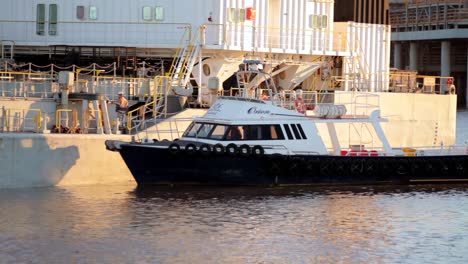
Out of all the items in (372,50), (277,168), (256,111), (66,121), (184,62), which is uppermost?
(372,50)

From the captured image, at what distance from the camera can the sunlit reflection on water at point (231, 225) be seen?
2912 centimetres

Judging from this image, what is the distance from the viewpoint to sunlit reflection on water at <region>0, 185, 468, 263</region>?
2912 cm

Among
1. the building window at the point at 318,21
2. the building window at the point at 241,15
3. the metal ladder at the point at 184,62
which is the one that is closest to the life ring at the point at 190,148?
the metal ladder at the point at 184,62

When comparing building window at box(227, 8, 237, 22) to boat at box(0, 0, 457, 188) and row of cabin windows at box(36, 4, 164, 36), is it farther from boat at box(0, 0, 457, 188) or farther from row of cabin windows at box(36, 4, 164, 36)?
row of cabin windows at box(36, 4, 164, 36)

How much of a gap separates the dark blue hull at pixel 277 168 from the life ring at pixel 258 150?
0.11 m

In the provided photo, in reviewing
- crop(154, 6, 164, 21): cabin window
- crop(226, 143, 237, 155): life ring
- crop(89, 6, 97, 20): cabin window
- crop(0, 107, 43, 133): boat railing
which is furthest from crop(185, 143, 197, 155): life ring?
crop(89, 6, 97, 20): cabin window

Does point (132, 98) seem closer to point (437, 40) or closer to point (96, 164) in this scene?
point (96, 164)

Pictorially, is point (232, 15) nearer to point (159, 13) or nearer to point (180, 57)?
point (180, 57)

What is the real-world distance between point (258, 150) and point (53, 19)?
11.2 meters

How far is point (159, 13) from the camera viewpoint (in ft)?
149

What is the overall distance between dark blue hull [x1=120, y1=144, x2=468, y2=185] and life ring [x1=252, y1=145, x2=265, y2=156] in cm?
11

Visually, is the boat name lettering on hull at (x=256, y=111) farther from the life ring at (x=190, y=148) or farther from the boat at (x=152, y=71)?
the boat at (x=152, y=71)

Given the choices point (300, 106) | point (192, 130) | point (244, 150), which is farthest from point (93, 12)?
point (244, 150)

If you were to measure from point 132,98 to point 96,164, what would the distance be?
409 centimetres
